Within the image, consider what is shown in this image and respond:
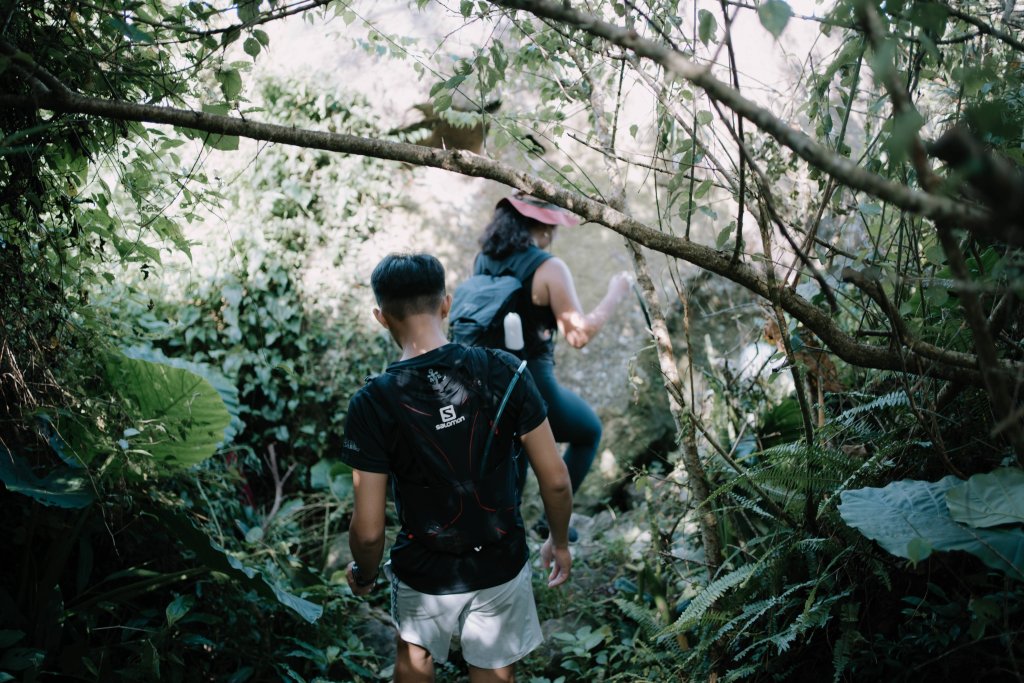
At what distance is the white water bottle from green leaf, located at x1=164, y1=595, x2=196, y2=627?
175 centimetres

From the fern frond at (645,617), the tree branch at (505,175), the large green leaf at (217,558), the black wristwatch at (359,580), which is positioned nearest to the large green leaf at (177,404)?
the large green leaf at (217,558)

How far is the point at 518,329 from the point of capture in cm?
355

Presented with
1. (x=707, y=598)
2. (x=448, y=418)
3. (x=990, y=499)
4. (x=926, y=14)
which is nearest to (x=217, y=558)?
(x=448, y=418)

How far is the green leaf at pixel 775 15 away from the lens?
1198 mm

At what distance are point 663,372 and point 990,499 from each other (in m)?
1.27

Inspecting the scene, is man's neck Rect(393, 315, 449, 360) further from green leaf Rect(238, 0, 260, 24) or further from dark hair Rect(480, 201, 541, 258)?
dark hair Rect(480, 201, 541, 258)

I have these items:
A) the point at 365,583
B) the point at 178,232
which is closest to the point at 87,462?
the point at 178,232

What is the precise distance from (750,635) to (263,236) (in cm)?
453

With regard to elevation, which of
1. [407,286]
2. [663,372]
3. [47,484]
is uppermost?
[407,286]

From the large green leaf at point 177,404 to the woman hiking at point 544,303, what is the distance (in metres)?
1.44

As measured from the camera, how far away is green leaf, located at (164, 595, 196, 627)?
9.75 feet

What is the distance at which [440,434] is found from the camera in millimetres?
2348

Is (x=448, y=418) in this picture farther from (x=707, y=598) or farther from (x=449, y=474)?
(x=707, y=598)

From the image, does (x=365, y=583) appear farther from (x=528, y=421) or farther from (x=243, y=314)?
(x=243, y=314)
